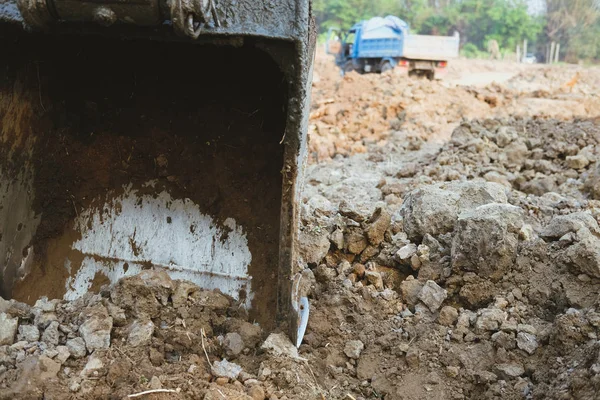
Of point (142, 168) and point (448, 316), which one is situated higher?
point (142, 168)

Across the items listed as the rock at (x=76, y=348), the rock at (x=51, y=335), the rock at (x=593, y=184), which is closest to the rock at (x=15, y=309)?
the rock at (x=51, y=335)

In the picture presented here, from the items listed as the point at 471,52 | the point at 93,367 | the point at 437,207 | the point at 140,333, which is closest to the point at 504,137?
the point at 437,207

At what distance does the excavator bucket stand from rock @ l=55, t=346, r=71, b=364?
54cm

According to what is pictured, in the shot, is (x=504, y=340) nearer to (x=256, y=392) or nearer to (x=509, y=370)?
(x=509, y=370)

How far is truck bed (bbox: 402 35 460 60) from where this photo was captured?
1497 centimetres

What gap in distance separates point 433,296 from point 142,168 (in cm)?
144

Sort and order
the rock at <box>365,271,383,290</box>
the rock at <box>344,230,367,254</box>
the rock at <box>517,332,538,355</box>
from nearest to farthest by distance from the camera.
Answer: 1. the rock at <box>517,332,538,355</box>
2. the rock at <box>365,271,383,290</box>
3. the rock at <box>344,230,367,254</box>

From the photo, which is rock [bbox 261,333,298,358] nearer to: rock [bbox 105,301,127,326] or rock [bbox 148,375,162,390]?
rock [bbox 148,375,162,390]

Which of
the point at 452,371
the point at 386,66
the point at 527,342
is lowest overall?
the point at 452,371

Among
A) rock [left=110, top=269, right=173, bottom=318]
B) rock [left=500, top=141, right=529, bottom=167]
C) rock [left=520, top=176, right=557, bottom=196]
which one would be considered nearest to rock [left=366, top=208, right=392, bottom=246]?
rock [left=110, top=269, right=173, bottom=318]

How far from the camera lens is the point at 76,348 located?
2.10 meters

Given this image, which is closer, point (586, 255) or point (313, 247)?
point (586, 255)

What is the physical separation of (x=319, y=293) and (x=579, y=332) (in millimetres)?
1080

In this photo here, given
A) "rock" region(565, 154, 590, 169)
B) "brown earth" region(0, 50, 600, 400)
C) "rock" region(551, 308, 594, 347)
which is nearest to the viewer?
"brown earth" region(0, 50, 600, 400)
